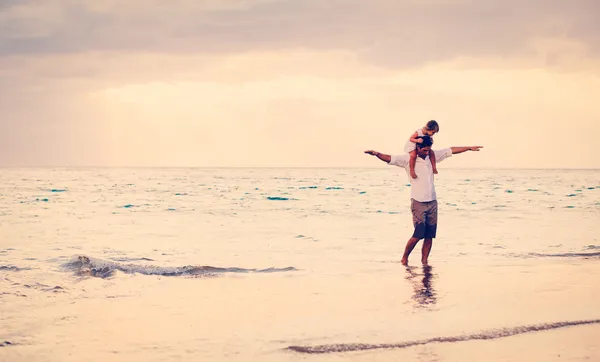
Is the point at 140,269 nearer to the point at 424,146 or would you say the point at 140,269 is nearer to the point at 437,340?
the point at 424,146

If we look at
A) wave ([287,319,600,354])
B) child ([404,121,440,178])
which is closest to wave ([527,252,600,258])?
child ([404,121,440,178])

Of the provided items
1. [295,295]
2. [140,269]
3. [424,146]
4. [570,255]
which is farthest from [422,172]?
[140,269]

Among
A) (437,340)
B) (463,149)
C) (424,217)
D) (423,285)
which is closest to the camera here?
(437,340)

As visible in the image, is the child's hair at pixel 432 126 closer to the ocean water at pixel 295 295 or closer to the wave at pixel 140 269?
the ocean water at pixel 295 295

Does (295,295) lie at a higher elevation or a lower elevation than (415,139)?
lower

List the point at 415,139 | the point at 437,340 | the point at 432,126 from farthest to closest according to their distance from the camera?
the point at 415,139
the point at 432,126
the point at 437,340

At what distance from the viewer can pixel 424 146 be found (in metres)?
9.72

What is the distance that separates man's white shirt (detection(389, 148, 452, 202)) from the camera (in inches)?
392

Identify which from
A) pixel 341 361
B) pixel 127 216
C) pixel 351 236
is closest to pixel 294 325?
pixel 341 361

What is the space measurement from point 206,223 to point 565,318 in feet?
43.8

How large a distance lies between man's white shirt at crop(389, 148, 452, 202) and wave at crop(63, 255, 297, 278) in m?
2.26

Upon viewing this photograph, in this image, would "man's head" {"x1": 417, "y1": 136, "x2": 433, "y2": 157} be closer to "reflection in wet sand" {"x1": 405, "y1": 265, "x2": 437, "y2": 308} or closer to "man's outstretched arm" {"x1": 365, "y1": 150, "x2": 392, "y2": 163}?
"man's outstretched arm" {"x1": 365, "y1": 150, "x2": 392, "y2": 163}

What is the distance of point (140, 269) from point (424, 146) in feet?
15.3

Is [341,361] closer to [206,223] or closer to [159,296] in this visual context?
[159,296]
